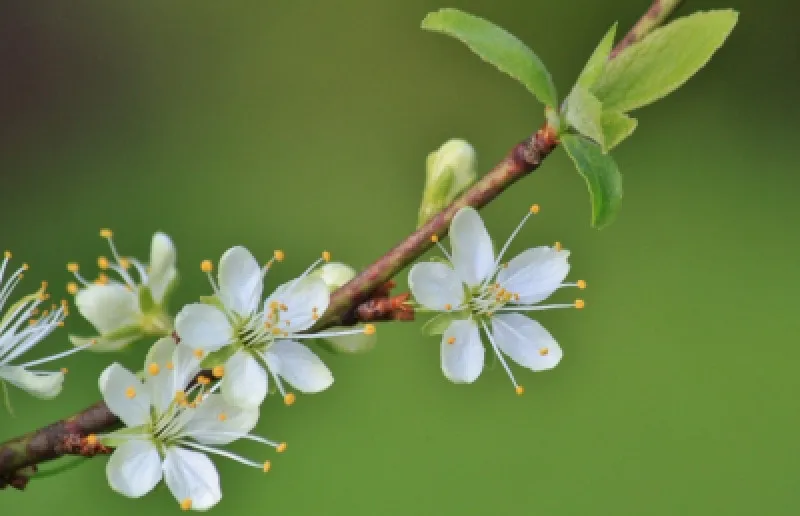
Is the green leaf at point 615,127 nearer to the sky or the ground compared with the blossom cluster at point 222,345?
nearer to the ground

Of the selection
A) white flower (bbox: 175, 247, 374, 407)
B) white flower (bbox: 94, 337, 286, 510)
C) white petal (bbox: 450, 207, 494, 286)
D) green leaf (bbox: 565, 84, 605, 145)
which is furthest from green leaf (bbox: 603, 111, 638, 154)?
white flower (bbox: 94, 337, 286, 510)

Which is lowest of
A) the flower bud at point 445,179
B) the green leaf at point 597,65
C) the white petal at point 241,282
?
the green leaf at point 597,65

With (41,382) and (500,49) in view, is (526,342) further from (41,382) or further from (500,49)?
(41,382)

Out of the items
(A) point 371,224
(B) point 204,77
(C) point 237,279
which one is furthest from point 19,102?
(C) point 237,279

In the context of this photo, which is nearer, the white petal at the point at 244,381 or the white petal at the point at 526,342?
the white petal at the point at 244,381

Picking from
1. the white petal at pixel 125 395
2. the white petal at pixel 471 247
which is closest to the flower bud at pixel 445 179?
the white petal at pixel 471 247

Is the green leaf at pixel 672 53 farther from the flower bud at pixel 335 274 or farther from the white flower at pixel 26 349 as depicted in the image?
the white flower at pixel 26 349
